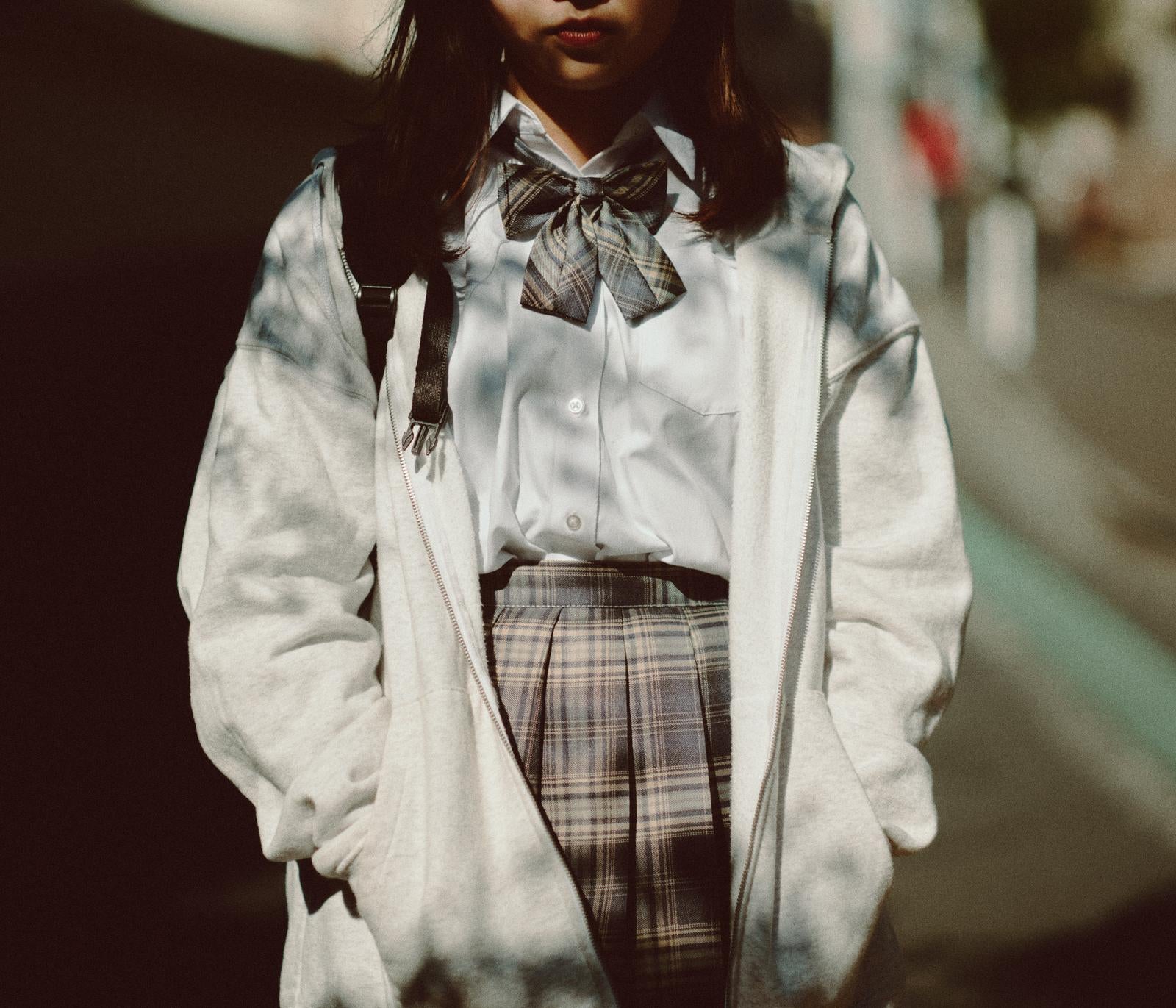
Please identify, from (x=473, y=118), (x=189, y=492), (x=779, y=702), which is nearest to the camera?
(x=779, y=702)

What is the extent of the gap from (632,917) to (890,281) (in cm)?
104

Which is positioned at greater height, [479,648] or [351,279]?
[351,279]

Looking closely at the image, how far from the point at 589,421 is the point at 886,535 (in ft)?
1.56

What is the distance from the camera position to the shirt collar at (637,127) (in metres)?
2.05

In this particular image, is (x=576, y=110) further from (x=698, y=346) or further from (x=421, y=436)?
(x=421, y=436)

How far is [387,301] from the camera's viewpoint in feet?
6.21

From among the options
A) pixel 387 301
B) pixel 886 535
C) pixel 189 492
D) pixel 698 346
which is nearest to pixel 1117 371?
pixel 189 492

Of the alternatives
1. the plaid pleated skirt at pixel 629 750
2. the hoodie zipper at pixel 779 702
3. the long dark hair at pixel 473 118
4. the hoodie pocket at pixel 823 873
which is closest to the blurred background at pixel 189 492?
the long dark hair at pixel 473 118

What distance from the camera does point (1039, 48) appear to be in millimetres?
31047

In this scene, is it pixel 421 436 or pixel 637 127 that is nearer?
pixel 421 436

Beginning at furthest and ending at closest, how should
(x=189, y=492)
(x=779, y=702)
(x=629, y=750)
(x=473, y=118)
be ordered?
1. (x=189, y=492)
2. (x=473, y=118)
3. (x=629, y=750)
4. (x=779, y=702)

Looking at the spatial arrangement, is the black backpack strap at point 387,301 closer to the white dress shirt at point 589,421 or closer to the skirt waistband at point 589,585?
the white dress shirt at point 589,421

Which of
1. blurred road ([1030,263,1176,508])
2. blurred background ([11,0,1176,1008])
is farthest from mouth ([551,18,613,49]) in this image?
blurred road ([1030,263,1176,508])

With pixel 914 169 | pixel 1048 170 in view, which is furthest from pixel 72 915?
pixel 1048 170
